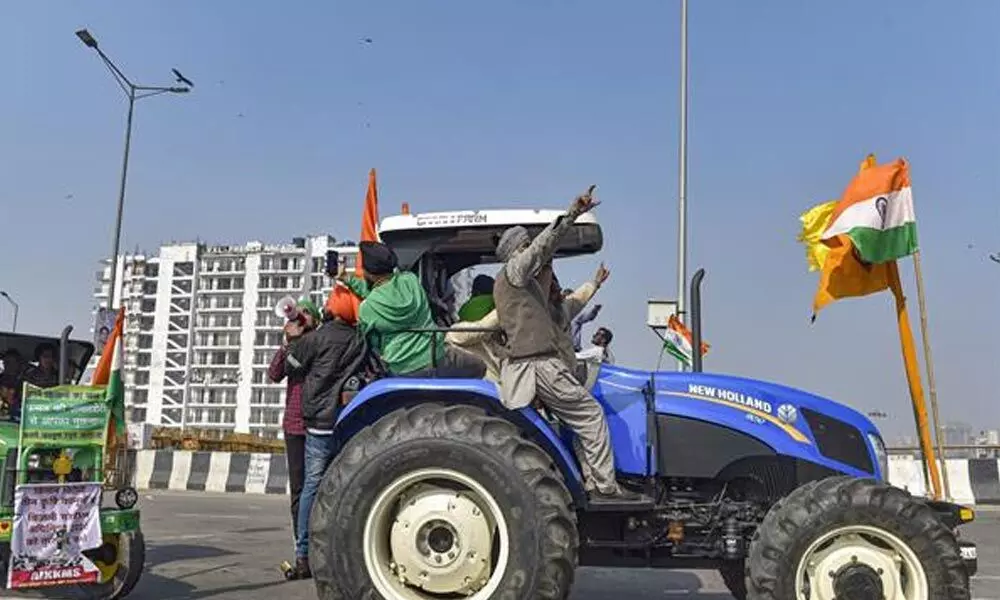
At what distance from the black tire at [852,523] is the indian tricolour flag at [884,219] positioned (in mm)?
2289

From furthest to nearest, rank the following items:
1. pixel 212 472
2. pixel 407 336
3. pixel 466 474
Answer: pixel 212 472
pixel 407 336
pixel 466 474

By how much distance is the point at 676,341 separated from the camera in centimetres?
1311

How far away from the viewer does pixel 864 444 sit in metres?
4.85

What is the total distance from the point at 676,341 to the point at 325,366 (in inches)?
325

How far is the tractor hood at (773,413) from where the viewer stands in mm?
4773

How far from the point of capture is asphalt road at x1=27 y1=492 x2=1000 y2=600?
6.63 metres

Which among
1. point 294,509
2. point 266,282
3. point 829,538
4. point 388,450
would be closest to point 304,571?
point 294,509

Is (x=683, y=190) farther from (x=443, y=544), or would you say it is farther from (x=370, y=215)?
(x=443, y=544)

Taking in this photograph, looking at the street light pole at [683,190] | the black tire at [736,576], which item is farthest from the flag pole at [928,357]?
the street light pole at [683,190]

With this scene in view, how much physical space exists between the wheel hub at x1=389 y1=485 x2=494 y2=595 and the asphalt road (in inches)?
87.7

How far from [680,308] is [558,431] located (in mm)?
10605

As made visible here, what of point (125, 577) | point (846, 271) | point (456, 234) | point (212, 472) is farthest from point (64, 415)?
point (212, 472)

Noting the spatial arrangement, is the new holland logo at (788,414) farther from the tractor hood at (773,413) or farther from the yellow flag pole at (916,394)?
the yellow flag pole at (916,394)

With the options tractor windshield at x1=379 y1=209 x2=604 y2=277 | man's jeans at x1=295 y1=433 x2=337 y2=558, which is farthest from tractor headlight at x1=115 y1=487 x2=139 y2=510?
tractor windshield at x1=379 y1=209 x2=604 y2=277
